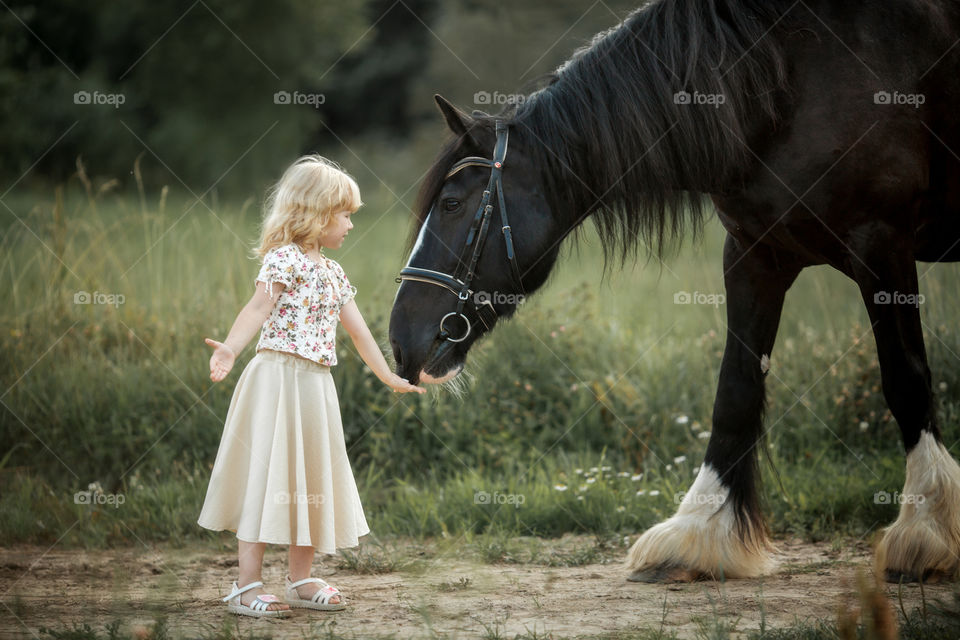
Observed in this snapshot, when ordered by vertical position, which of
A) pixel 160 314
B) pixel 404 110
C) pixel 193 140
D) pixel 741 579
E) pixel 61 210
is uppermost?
pixel 404 110

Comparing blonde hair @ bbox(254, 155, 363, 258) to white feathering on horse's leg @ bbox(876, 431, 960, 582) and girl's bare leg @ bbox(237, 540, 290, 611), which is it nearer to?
girl's bare leg @ bbox(237, 540, 290, 611)

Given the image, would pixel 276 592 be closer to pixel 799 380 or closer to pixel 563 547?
pixel 563 547

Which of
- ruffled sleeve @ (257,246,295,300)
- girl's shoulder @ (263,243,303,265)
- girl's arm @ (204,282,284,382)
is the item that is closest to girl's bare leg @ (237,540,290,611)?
girl's arm @ (204,282,284,382)

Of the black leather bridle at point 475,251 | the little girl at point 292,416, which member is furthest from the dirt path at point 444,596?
the black leather bridle at point 475,251

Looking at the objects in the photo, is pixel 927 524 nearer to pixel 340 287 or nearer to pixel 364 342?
pixel 364 342

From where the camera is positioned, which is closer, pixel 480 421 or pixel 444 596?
pixel 444 596

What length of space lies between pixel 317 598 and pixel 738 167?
206cm

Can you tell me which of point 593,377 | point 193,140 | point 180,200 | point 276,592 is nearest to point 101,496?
point 276,592

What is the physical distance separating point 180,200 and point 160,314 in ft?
Answer: 31.8

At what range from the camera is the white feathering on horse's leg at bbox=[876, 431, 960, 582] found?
3.11 metres

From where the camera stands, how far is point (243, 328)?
2.77 metres

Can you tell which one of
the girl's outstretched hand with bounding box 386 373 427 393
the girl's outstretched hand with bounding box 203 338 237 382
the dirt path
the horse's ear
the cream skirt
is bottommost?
the dirt path

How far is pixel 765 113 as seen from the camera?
3148 mm

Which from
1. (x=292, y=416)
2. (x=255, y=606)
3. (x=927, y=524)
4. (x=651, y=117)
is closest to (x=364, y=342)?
(x=292, y=416)
